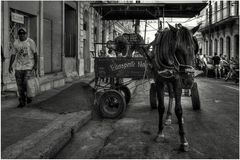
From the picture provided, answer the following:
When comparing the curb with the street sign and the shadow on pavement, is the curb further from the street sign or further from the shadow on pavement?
the street sign

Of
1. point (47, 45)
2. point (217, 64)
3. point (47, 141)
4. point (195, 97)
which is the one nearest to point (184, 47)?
point (47, 141)

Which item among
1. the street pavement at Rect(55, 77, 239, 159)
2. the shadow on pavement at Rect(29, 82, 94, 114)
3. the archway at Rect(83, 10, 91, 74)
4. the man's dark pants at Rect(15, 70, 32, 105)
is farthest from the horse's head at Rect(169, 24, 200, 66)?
the archway at Rect(83, 10, 91, 74)

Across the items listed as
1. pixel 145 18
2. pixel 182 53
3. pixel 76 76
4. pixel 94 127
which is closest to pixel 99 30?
pixel 76 76

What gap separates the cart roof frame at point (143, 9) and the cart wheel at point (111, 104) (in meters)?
3.23

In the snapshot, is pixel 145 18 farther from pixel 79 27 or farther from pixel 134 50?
pixel 79 27

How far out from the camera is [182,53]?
188 inches

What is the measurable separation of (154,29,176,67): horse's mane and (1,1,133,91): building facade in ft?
12.8

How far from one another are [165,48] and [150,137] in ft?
4.86

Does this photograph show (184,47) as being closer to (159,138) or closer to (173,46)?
(173,46)

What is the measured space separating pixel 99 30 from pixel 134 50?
17.4 m

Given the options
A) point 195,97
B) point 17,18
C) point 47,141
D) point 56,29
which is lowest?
point 47,141

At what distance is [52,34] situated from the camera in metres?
14.3

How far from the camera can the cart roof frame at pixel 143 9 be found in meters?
9.78

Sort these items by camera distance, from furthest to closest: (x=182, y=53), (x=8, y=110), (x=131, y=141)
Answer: (x=8, y=110), (x=131, y=141), (x=182, y=53)
